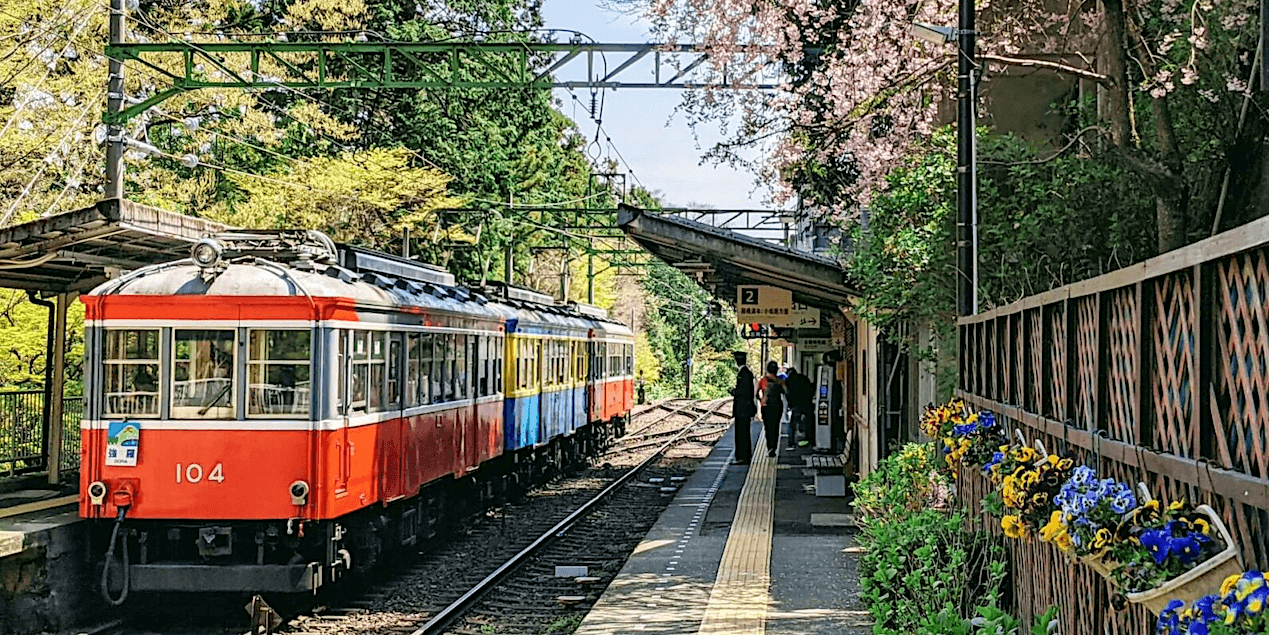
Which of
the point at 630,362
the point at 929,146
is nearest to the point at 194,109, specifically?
the point at 630,362

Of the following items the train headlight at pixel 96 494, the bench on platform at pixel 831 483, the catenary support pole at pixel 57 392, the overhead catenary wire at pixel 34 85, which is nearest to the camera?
the train headlight at pixel 96 494

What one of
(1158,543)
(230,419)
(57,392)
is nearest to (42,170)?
(57,392)

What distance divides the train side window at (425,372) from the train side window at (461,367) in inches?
43.1

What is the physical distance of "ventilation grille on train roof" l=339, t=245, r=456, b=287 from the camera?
1220cm

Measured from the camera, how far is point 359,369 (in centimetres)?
1144

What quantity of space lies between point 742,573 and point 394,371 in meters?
3.32

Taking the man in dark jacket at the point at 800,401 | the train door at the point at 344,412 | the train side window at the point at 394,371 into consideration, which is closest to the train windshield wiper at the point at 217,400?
the train door at the point at 344,412

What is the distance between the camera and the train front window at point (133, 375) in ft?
35.5

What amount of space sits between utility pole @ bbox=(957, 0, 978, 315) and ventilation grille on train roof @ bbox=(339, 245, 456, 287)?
15.9 ft

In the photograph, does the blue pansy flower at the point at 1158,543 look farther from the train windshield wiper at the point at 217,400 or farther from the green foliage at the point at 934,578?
the train windshield wiper at the point at 217,400

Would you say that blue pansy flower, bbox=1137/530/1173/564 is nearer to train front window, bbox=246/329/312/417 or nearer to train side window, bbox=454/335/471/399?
train front window, bbox=246/329/312/417

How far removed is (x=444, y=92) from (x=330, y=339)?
82.7 feet

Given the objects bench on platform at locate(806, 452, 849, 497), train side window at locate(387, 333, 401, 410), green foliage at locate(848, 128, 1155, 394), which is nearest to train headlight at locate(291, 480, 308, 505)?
train side window at locate(387, 333, 401, 410)

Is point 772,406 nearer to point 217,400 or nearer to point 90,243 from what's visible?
point 90,243
